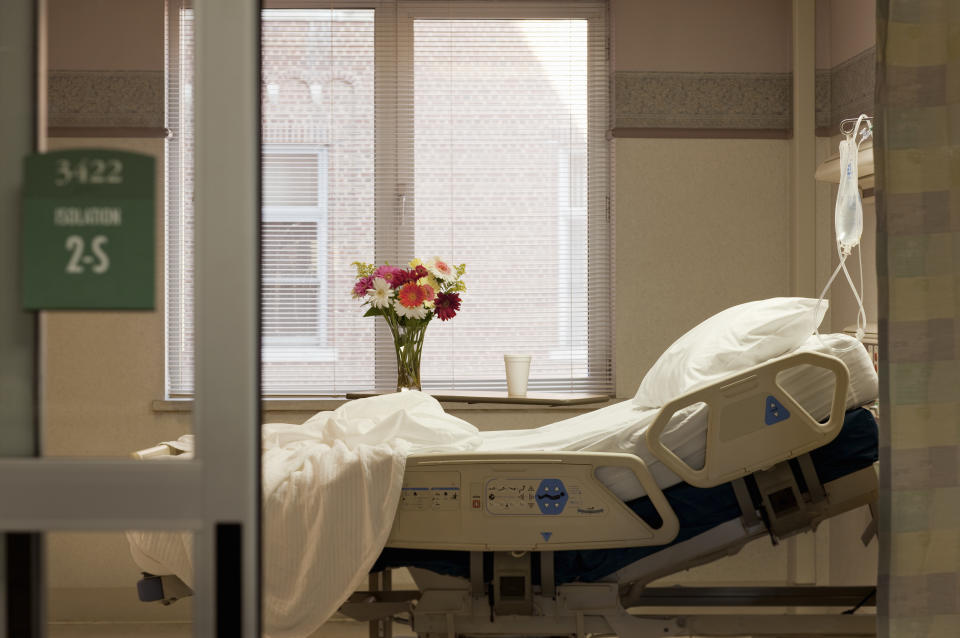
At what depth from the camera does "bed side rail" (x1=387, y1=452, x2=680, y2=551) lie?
2.12 metres

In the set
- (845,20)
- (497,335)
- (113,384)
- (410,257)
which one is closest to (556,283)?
(497,335)

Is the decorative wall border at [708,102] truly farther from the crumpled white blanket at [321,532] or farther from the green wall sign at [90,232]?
the green wall sign at [90,232]

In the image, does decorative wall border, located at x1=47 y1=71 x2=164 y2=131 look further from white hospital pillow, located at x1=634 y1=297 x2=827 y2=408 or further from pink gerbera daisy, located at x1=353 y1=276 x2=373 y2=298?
pink gerbera daisy, located at x1=353 y1=276 x2=373 y2=298

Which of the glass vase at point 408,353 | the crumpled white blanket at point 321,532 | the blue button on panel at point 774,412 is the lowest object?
the crumpled white blanket at point 321,532

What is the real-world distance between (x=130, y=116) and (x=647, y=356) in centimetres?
296

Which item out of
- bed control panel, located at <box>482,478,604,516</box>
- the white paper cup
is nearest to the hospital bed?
bed control panel, located at <box>482,478,604,516</box>

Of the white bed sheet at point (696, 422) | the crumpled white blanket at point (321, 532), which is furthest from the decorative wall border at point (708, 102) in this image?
the crumpled white blanket at point (321, 532)

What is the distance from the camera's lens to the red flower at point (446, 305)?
3.24 metres

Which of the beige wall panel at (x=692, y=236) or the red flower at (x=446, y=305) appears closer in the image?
the red flower at (x=446, y=305)

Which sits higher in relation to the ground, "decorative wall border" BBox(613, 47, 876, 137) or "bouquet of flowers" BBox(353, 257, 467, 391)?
"decorative wall border" BBox(613, 47, 876, 137)

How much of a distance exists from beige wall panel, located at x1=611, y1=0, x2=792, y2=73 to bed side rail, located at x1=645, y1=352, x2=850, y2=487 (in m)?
2.06

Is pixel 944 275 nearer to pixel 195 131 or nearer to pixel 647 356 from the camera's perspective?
pixel 195 131

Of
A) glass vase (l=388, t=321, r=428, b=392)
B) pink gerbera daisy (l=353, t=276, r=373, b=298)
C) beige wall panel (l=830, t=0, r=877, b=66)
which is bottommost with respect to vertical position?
glass vase (l=388, t=321, r=428, b=392)

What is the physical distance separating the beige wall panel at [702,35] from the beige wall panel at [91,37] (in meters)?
2.94
